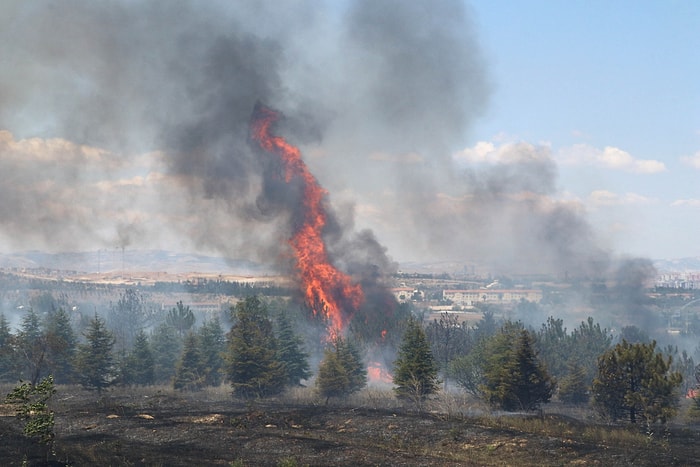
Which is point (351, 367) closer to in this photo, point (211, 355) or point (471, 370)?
point (471, 370)

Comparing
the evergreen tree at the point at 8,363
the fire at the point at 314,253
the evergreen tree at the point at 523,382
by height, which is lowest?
the evergreen tree at the point at 8,363

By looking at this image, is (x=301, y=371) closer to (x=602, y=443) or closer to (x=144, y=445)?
(x=144, y=445)

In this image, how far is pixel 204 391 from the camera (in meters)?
67.0

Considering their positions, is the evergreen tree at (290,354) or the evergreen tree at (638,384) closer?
the evergreen tree at (638,384)

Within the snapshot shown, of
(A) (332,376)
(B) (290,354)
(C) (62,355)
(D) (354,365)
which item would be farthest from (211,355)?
(D) (354,365)

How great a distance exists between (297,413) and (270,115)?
65.4m

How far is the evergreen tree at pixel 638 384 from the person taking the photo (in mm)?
44031

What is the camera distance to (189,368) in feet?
223

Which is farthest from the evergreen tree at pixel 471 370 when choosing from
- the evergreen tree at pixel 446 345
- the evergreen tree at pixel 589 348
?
the evergreen tree at pixel 589 348

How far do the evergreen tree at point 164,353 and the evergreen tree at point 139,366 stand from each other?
13.4 feet

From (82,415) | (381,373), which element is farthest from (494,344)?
(82,415)

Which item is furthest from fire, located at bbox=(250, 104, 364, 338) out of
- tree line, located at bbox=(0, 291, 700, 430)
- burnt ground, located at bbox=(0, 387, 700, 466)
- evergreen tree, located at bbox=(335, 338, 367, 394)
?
burnt ground, located at bbox=(0, 387, 700, 466)

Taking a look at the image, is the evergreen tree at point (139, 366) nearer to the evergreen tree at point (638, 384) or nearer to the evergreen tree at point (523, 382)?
the evergreen tree at point (523, 382)

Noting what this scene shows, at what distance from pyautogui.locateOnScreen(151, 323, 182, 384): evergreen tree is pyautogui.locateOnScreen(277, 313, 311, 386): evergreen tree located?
1451cm
